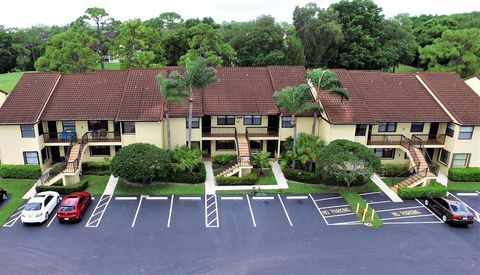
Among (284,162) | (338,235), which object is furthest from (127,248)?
(284,162)

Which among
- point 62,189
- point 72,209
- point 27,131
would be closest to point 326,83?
point 72,209

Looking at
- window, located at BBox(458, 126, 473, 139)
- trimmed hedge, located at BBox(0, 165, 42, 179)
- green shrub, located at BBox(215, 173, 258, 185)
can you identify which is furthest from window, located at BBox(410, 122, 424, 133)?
trimmed hedge, located at BBox(0, 165, 42, 179)

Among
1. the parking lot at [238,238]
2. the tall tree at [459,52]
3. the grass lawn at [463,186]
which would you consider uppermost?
the tall tree at [459,52]

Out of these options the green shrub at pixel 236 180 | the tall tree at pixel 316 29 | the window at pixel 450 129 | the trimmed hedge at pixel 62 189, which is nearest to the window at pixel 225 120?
the green shrub at pixel 236 180

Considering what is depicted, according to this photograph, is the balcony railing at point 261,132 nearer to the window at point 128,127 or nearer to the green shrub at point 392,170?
the green shrub at point 392,170

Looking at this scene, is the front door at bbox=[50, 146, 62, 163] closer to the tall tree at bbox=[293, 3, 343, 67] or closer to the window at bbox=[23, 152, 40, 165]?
the window at bbox=[23, 152, 40, 165]

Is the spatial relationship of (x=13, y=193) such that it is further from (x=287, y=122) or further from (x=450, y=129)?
(x=450, y=129)
